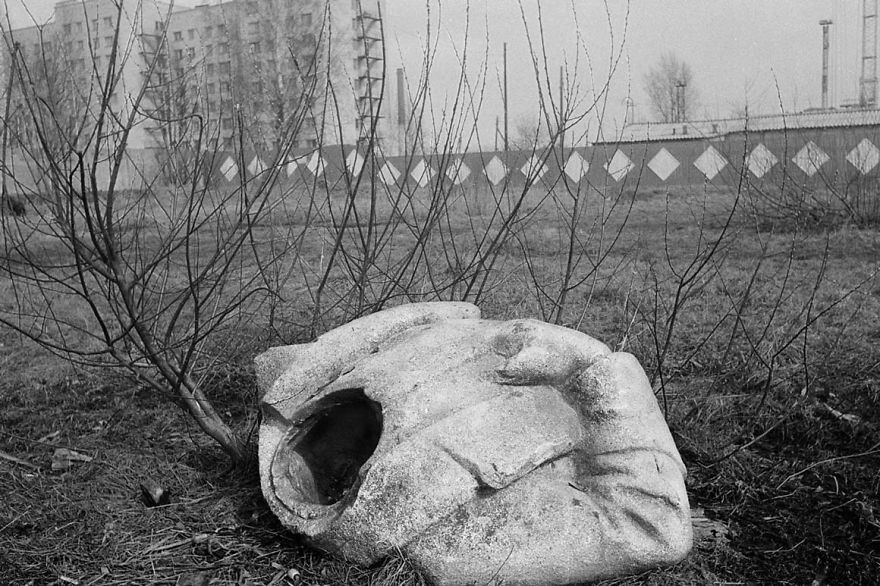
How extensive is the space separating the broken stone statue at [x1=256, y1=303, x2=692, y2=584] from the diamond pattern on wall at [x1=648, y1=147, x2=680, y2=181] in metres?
14.1

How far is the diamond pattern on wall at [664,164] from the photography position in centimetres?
1623

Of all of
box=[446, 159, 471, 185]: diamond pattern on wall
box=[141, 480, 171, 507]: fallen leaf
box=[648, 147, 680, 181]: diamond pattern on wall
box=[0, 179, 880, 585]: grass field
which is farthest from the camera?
box=[648, 147, 680, 181]: diamond pattern on wall

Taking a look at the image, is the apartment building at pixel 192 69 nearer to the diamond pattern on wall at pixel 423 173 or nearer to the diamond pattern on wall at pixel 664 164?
the diamond pattern on wall at pixel 423 173

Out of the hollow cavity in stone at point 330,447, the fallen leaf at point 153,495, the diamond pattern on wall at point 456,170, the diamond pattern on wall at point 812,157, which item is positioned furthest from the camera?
the diamond pattern on wall at point 812,157

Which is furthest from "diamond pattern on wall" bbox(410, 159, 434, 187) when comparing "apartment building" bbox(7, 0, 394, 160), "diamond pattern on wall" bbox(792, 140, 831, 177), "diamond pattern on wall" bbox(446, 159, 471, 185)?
"diamond pattern on wall" bbox(792, 140, 831, 177)

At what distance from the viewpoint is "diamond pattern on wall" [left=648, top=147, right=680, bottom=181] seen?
16.2m

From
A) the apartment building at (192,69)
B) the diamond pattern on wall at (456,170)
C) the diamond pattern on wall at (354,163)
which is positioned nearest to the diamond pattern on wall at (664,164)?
the diamond pattern on wall at (456,170)

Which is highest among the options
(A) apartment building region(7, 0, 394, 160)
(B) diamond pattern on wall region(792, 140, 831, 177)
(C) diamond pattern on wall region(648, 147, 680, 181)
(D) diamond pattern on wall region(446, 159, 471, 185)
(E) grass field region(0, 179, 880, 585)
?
(A) apartment building region(7, 0, 394, 160)

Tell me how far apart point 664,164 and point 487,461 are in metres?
14.7

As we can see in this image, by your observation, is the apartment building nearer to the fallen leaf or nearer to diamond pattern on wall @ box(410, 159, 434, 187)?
diamond pattern on wall @ box(410, 159, 434, 187)

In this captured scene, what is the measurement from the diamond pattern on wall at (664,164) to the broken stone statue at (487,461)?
14.1 metres

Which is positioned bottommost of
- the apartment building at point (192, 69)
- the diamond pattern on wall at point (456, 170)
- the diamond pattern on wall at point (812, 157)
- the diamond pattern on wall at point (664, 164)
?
the diamond pattern on wall at point (664, 164)

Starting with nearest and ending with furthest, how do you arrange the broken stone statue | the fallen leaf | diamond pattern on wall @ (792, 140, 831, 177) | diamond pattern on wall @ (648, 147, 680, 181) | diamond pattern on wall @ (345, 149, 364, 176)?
the broken stone statue
the fallen leaf
diamond pattern on wall @ (345, 149, 364, 176)
diamond pattern on wall @ (792, 140, 831, 177)
diamond pattern on wall @ (648, 147, 680, 181)

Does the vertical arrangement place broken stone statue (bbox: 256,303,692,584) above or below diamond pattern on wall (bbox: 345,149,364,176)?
below
